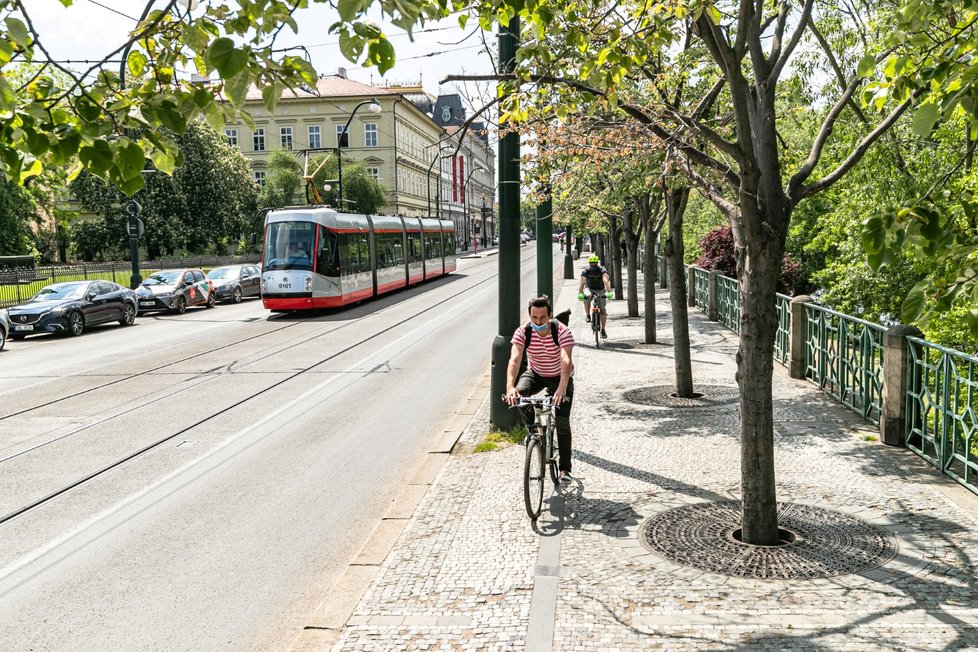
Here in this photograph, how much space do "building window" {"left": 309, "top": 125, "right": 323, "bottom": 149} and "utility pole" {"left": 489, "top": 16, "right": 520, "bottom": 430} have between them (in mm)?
76359

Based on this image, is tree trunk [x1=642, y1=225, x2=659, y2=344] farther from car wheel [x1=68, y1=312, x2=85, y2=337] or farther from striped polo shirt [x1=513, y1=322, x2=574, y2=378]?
car wheel [x1=68, y1=312, x2=85, y2=337]

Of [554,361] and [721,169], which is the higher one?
[721,169]

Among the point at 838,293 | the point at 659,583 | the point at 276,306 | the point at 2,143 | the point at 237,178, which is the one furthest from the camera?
the point at 237,178

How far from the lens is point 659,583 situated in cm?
563

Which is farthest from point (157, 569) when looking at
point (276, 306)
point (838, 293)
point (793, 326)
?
point (276, 306)

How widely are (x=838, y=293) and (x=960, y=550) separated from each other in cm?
990

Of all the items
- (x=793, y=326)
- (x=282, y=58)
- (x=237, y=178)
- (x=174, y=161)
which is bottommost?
(x=793, y=326)

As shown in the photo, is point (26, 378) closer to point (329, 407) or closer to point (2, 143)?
point (329, 407)

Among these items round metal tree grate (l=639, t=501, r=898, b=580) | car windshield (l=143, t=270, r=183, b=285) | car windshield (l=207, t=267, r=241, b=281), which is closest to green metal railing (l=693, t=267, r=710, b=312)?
round metal tree grate (l=639, t=501, r=898, b=580)

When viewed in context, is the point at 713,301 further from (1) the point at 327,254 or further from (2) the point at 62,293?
(2) the point at 62,293

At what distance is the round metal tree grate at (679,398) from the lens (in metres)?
11.7

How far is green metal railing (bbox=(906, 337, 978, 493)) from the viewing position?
733 cm

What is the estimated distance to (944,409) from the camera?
7.70 m

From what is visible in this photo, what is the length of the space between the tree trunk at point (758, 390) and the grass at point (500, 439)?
11.7ft
